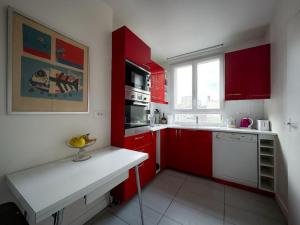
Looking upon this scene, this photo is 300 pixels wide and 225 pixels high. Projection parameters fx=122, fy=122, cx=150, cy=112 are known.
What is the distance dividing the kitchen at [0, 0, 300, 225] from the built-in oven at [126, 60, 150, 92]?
20mm

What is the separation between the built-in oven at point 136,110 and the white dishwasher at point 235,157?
1.31 metres

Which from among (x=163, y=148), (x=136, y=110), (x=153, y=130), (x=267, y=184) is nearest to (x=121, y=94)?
(x=136, y=110)

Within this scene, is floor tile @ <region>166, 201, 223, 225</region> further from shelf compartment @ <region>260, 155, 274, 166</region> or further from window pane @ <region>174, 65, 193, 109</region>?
window pane @ <region>174, 65, 193, 109</region>

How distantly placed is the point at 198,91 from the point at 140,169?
2.19 metres

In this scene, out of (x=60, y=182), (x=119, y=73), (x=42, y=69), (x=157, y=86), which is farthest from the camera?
(x=157, y=86)

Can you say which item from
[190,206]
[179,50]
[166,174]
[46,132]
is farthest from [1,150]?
[179,50]

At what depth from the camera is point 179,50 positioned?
278 centimetres

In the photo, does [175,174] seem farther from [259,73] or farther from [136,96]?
[259,73]

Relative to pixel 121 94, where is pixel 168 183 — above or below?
below

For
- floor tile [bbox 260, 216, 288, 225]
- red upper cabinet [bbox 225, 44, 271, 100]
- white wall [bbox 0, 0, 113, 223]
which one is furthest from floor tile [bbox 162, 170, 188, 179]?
red upper cabinet [bbox 225, 44, 271, 100]

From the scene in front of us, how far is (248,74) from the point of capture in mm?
2111

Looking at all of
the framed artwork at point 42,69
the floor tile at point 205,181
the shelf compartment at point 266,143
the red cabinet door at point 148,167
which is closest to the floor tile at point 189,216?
the red cabinet door at point 148,167

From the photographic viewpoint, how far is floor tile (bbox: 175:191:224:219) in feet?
5.00

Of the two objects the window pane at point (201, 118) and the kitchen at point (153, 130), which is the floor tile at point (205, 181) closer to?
the kitchen at point (153, 130)
